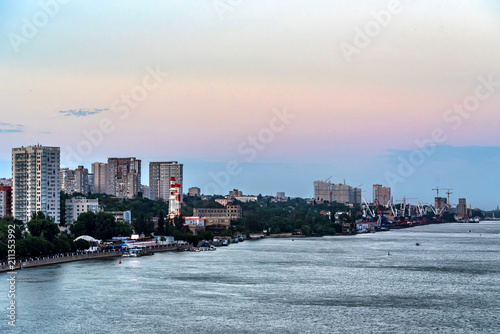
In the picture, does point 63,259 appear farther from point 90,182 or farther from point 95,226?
point 90,182

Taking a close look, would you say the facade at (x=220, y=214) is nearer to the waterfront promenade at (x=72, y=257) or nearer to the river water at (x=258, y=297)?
the waterfront promenade at (x=72, y=257)

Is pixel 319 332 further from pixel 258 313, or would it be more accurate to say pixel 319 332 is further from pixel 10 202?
pixel 10 202

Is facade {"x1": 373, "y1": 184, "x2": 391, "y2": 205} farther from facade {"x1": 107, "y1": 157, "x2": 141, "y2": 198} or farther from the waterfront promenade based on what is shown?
the waterfront promenade

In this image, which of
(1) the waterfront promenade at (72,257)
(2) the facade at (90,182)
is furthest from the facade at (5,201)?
(2) the facade at (90,182)

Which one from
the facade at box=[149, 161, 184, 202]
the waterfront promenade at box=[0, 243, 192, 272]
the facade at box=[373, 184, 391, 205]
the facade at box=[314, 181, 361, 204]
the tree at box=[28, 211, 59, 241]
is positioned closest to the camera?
the waterfront promenade at box=[0, 243, 192, 272]

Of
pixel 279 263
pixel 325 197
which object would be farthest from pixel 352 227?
pixel 325 197

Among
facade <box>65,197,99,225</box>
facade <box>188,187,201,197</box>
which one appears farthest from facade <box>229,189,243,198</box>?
facade <box>65,197,99,225</box>
